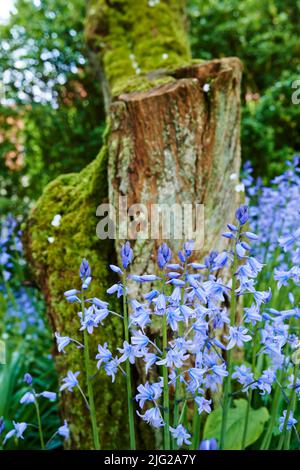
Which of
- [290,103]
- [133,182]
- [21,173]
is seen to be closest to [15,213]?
[21,173]

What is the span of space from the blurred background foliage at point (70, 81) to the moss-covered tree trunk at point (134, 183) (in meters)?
4.17

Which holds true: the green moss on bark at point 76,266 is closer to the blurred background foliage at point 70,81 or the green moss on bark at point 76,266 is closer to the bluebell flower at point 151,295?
the bluebell flower at point 151,295

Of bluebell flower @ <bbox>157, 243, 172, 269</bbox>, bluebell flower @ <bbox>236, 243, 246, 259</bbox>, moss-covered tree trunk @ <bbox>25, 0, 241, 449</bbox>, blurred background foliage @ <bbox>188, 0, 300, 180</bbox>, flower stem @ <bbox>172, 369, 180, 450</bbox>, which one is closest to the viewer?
bluebell flower @ <bbox>157, 243, 172, 269</bbox>

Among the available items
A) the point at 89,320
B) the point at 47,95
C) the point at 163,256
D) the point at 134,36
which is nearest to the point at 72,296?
the point at 89,320

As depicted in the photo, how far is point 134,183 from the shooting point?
2.60 metres

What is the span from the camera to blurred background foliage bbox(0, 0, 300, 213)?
7254 millimetres

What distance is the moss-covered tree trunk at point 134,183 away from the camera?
2.59m

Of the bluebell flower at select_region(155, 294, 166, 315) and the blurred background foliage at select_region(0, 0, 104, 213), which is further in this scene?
the blurred background foliage at select_region(0, 0, 104, 213)

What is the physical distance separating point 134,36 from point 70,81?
3.41 meters

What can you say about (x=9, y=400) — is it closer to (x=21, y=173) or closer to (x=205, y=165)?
(x=205, y=165)

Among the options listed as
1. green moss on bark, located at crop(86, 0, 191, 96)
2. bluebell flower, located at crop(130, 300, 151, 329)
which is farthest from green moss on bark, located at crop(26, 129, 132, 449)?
green moss on bark, located at crop(86, 0, 191, 96)

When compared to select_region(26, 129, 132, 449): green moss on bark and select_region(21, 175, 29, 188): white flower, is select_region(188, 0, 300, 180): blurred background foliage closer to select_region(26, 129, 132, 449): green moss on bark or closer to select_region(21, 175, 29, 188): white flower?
select_region(21, 175, 29, 188): white flower

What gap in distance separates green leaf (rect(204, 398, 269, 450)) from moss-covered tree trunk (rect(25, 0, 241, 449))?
0.53 m

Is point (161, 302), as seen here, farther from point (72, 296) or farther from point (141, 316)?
point (72, 296)
